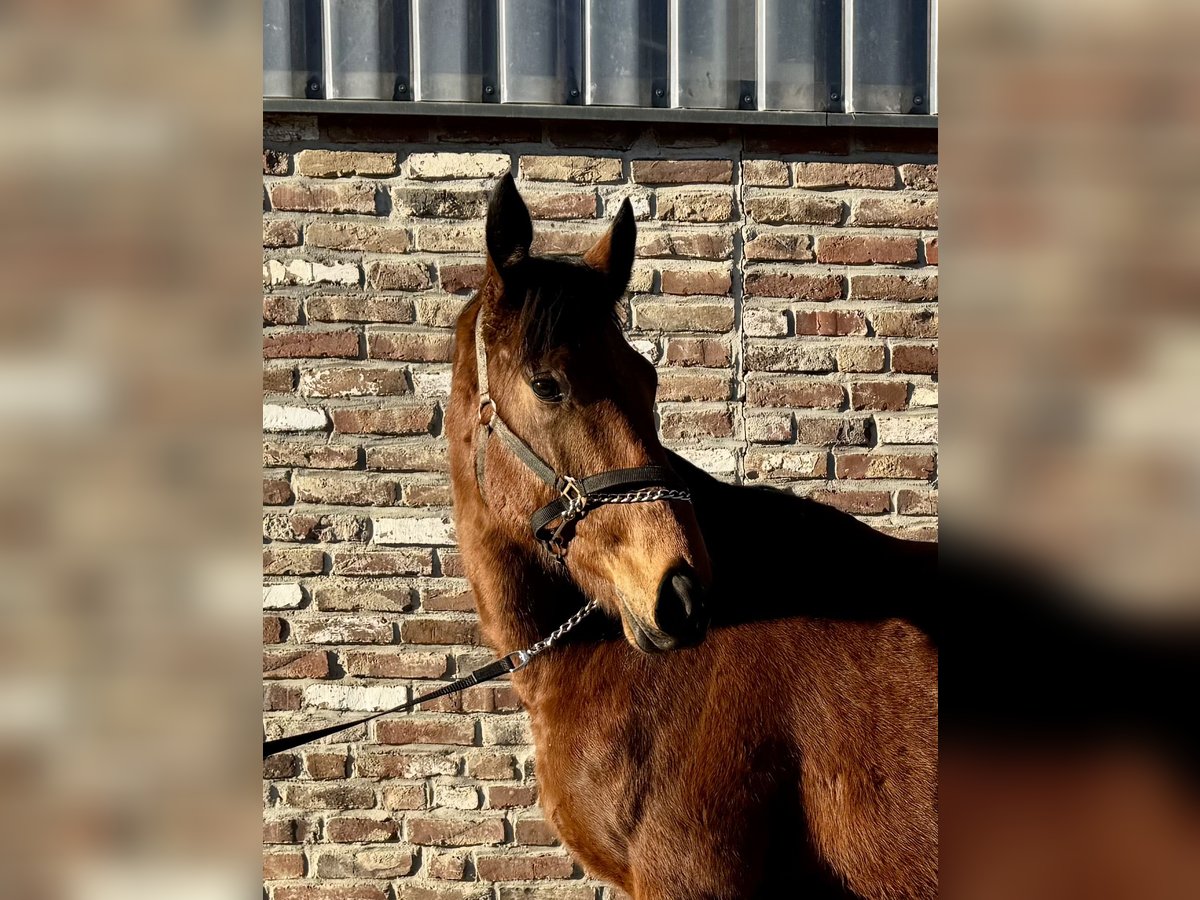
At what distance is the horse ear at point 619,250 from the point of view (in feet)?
7.55

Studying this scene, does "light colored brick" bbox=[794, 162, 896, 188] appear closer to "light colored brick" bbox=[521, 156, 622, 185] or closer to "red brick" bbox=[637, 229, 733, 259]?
"red brick" bbox=[637, 229, 733, 259]

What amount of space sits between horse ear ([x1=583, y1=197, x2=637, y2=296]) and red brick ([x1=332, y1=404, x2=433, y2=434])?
3.18 ft

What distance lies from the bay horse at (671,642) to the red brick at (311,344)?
0.94 metres

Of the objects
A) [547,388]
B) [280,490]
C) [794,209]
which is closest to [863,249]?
[794,209]

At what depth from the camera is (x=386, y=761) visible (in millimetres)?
3068

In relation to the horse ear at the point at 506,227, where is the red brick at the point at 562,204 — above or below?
above

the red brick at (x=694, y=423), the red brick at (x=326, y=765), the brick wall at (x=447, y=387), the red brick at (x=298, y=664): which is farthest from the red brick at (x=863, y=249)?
the red brick at (x=326, y=765)

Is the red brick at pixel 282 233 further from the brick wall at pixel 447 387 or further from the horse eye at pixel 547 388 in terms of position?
the horse eye at pixel 547 388

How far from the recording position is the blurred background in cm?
38

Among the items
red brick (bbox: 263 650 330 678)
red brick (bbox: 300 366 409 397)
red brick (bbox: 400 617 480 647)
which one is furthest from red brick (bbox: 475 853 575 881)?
red brick (bbox: 300 366 409 397)

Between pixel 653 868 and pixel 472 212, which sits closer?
pixel 653 868
